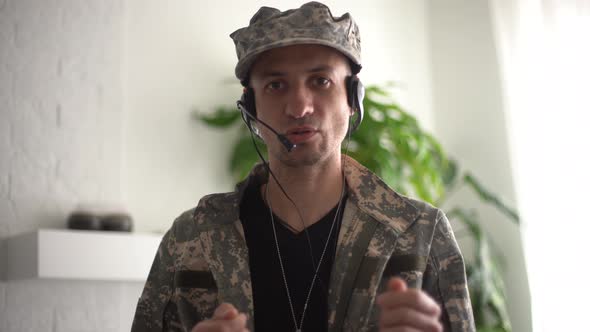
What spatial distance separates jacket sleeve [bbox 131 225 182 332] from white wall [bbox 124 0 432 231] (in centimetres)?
144

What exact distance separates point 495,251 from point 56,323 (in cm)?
232

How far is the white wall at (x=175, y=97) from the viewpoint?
8.93 feet

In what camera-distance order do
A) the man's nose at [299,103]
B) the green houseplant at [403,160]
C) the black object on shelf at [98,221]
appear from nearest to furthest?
the man's nose at [299,103] → the black object on shelf at [98,221] → the green houseplant at [403,160]

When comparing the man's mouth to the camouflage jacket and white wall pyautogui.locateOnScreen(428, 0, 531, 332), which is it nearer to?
the camouflage jacket

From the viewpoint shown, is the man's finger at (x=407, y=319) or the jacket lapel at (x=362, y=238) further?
the jacket lapel at (x=362, y=238)

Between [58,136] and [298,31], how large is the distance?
1560mm

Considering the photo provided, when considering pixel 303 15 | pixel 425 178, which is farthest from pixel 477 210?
pixel 303 15

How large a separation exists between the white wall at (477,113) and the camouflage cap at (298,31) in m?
2.41

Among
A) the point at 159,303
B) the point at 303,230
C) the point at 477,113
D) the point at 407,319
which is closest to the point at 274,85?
the point at 303,230

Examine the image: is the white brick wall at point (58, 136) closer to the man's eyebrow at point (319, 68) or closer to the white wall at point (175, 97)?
the white wall at point (175, 97)

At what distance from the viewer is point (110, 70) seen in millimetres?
2633

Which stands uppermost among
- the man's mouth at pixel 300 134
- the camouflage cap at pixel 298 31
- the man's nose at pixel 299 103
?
the camouflage cap at pixel 298 31

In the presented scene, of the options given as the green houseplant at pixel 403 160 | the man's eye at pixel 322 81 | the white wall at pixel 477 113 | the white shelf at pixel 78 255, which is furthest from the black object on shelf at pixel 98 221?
the white wall at pixel 477 113

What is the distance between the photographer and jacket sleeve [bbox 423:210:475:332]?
112 centimetres
